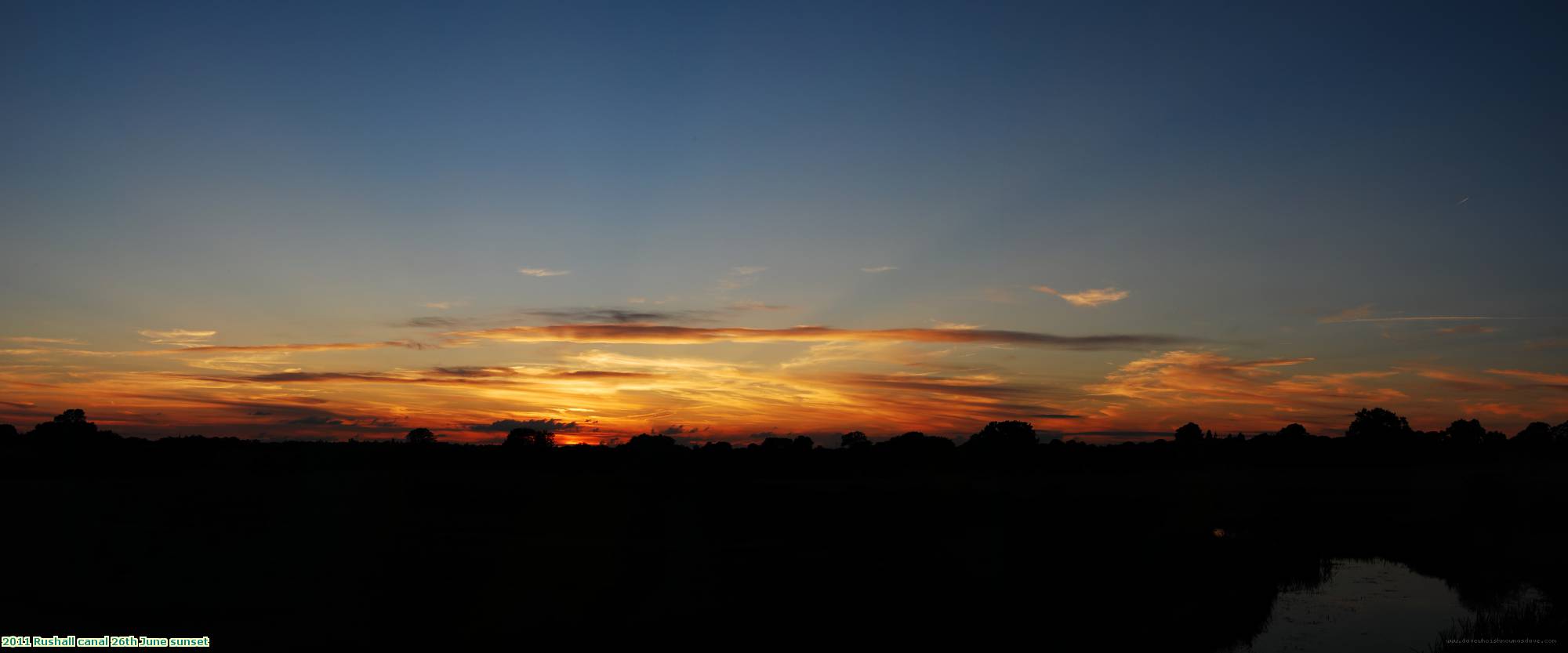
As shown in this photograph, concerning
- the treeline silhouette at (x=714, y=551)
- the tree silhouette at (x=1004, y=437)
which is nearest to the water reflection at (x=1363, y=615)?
the treeline silhouette at (x=714, y=551)

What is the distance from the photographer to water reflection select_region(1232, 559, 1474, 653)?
87.6 feet

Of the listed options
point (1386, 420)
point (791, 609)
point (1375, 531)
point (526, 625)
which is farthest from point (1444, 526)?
point (1386, 420)

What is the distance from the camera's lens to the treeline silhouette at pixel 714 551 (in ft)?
84.3

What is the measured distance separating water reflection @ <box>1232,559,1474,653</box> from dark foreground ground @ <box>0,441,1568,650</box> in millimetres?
1031

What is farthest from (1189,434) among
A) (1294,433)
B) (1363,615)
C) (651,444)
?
(1363,615)

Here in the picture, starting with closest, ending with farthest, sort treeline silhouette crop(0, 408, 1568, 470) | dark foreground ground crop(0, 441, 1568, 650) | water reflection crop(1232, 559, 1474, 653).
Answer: dark foreground ground crop(0, 441, 1568, 650) < water reflection crop(1232, 559, 1474, 653) < treeline silhouette crop(0, 408, 1568, 470)

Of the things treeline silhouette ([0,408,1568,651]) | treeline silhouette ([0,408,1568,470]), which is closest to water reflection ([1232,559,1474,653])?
treeline silhouette ([0,408,1568,651])

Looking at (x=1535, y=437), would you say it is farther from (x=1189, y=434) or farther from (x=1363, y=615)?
(x=1363, y=615)

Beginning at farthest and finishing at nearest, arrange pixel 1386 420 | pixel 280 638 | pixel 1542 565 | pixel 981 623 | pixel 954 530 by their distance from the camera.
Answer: pixel 1386 420 → pixel 954 530 → pixel 1542 565 → pixel 981 623 → pixel 280 638

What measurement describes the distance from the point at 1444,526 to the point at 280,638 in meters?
65.5

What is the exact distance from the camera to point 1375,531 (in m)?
55.0

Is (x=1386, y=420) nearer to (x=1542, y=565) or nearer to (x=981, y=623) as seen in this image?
(x=1542, y=565)

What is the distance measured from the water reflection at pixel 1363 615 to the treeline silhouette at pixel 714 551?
3.19ft

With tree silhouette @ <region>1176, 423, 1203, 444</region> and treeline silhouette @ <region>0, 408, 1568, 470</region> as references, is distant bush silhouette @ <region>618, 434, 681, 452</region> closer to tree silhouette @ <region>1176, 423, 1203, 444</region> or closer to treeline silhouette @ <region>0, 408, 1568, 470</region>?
treeline silhouette @ <region>0, 408, 1568, 470</region>
